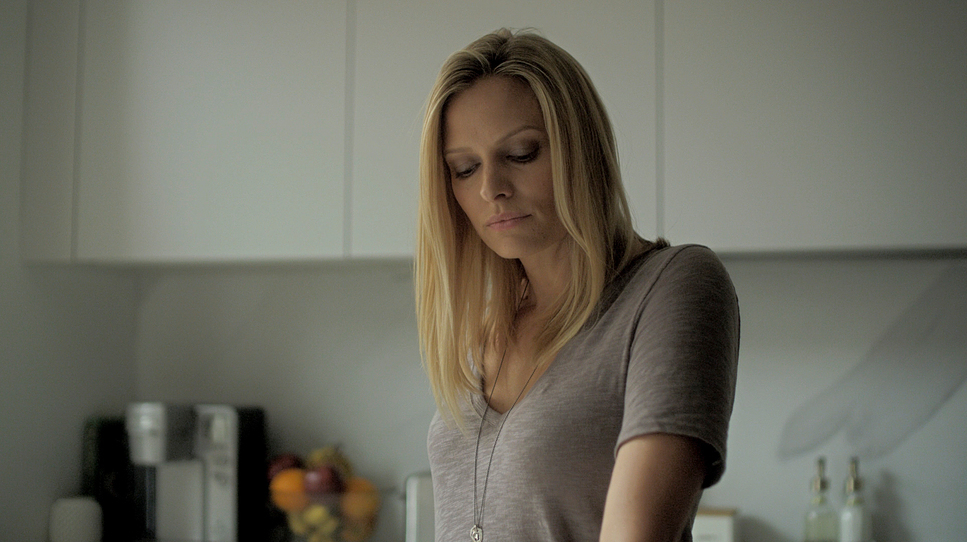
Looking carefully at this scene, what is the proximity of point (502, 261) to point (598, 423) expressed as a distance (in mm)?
305

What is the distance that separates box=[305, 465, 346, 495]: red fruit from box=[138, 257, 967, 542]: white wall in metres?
0.16

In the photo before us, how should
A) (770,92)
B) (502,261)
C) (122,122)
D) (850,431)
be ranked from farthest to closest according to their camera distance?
(122,122), (850,431), (770,92), (502,261)

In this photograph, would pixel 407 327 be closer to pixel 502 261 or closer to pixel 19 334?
pixel 19 334

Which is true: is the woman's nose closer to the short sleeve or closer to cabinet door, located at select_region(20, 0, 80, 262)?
the short sleeve

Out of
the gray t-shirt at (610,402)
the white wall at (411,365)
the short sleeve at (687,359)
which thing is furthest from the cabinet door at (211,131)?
the short sleeve at (687,359)

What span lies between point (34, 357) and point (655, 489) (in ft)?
5.86

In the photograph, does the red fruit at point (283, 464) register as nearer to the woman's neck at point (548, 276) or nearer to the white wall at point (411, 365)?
the white wall at point (411, 365)

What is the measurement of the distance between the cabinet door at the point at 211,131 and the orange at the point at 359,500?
55 centimetres

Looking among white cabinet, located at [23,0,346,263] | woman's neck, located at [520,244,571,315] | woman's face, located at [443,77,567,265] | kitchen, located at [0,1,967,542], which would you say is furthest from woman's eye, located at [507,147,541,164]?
white cabinet, located at [23,0,346,263]

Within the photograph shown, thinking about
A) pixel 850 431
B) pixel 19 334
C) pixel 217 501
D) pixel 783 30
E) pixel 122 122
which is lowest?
pixel 217 501

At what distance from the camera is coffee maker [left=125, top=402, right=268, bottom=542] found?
1985 millimetres

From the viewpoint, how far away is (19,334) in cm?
198

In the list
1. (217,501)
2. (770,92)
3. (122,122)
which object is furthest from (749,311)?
(122,122)

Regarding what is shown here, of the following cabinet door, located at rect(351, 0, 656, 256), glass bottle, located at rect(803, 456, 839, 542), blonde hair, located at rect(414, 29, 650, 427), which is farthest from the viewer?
glass bottle, located at rect(803, 456, 839, 542)
